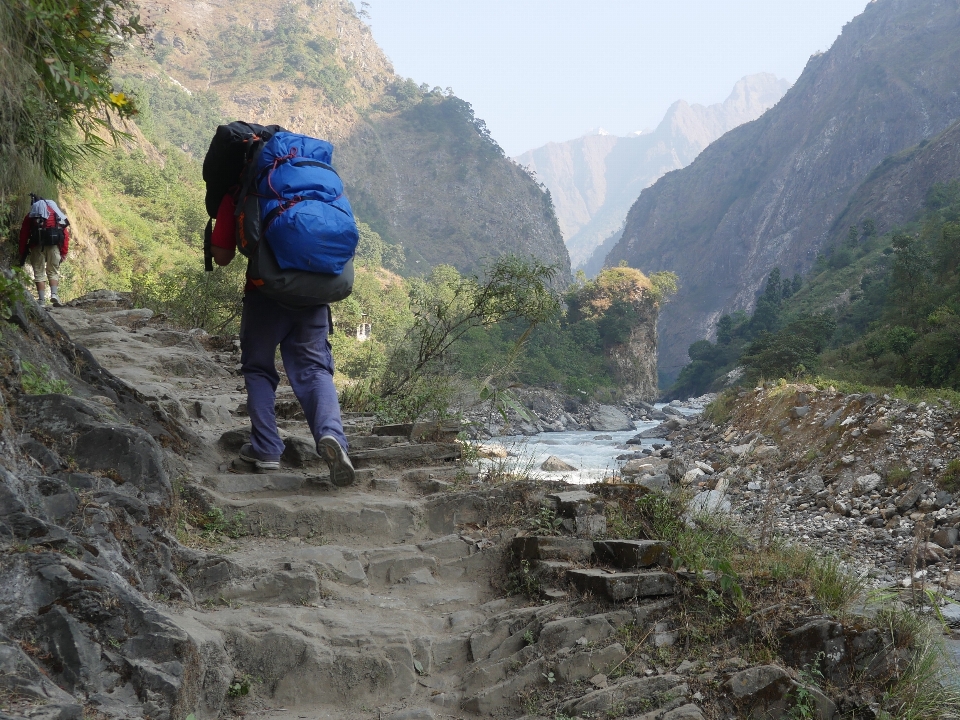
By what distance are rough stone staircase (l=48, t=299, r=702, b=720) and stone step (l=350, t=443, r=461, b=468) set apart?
29 mm

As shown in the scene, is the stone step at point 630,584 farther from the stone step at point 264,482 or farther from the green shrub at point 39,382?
the green shrub at point 39,382

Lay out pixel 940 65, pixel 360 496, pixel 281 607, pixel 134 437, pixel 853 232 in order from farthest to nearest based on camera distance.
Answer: pixel 940 65, pixel 853 232, pixel 360 496, pixel 134 437, pixel 281 607

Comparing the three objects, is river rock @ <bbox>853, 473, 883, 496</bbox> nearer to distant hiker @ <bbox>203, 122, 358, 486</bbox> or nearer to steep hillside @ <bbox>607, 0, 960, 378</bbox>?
distant hiker @ <bbox>203, 122, 358, 486</bbox>

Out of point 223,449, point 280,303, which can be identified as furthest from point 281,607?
point 223,449

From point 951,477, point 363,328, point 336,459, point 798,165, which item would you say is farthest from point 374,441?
point 798,165

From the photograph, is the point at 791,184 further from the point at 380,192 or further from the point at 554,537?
the point at 554,537

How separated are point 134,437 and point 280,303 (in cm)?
98

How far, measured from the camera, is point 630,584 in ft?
9.50

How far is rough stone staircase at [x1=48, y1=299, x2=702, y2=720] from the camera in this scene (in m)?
2.51

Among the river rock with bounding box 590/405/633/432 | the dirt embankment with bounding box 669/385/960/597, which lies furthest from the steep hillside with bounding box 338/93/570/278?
the dirt embankment with bounding box 669/385/960/597

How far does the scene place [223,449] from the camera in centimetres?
445

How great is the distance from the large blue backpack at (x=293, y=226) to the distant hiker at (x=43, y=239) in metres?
4.09

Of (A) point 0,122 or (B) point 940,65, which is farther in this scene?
(B) point 940,65

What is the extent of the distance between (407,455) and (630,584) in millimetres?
2040
